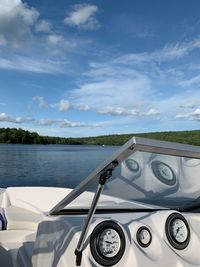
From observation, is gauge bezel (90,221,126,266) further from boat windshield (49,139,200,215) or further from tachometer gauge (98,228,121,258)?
boat windshield (49,139,200,215)

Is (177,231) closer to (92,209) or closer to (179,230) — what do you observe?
(179,230)

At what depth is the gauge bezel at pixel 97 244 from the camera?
5.92 ft

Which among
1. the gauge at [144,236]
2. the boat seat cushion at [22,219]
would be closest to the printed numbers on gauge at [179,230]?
the gauge at [144,236]

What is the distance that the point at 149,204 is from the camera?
2518 millimetres

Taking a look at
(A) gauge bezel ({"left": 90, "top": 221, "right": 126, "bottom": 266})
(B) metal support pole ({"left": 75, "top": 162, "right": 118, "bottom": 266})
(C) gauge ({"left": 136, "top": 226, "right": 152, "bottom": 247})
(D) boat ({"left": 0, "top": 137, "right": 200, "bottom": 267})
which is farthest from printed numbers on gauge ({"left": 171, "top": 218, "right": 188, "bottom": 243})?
(B) metal support pole ({"left": 75, "top": 162, "right": 118, "bottom": 266})

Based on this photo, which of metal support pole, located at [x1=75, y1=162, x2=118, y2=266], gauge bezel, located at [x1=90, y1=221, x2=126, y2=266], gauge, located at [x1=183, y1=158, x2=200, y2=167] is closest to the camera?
metal support pole, located at [x1=75, y1=162, x2=118, y2=266]

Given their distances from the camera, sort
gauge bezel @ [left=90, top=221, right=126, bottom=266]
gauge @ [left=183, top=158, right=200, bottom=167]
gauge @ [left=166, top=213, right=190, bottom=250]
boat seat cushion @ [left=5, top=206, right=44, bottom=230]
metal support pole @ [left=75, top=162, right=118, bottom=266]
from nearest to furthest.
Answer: metal support pole @ [left=75, top=162, right=118, bottom=266] → gauge bezel @ [left=90, top=221, right=126, bottom=266] → gauge @ [left=183, top=158, right=200, bottom=167] → gauge @ [left=166, top=213, right=190, bottom=250] → boat seat cushion @ [left=5, top=206, right=44, bottom=230]

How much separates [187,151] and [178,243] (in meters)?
A: 0.82

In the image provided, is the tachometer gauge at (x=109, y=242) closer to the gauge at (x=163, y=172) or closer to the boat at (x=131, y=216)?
the boat at (x=131, y=216)

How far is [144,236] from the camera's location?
2021mm

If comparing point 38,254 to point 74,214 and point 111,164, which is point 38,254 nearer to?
point 74,214

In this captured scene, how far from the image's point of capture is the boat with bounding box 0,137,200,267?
5.45ft

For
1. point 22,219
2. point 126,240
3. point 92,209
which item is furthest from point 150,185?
point 22,219

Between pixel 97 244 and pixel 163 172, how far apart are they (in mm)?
649
